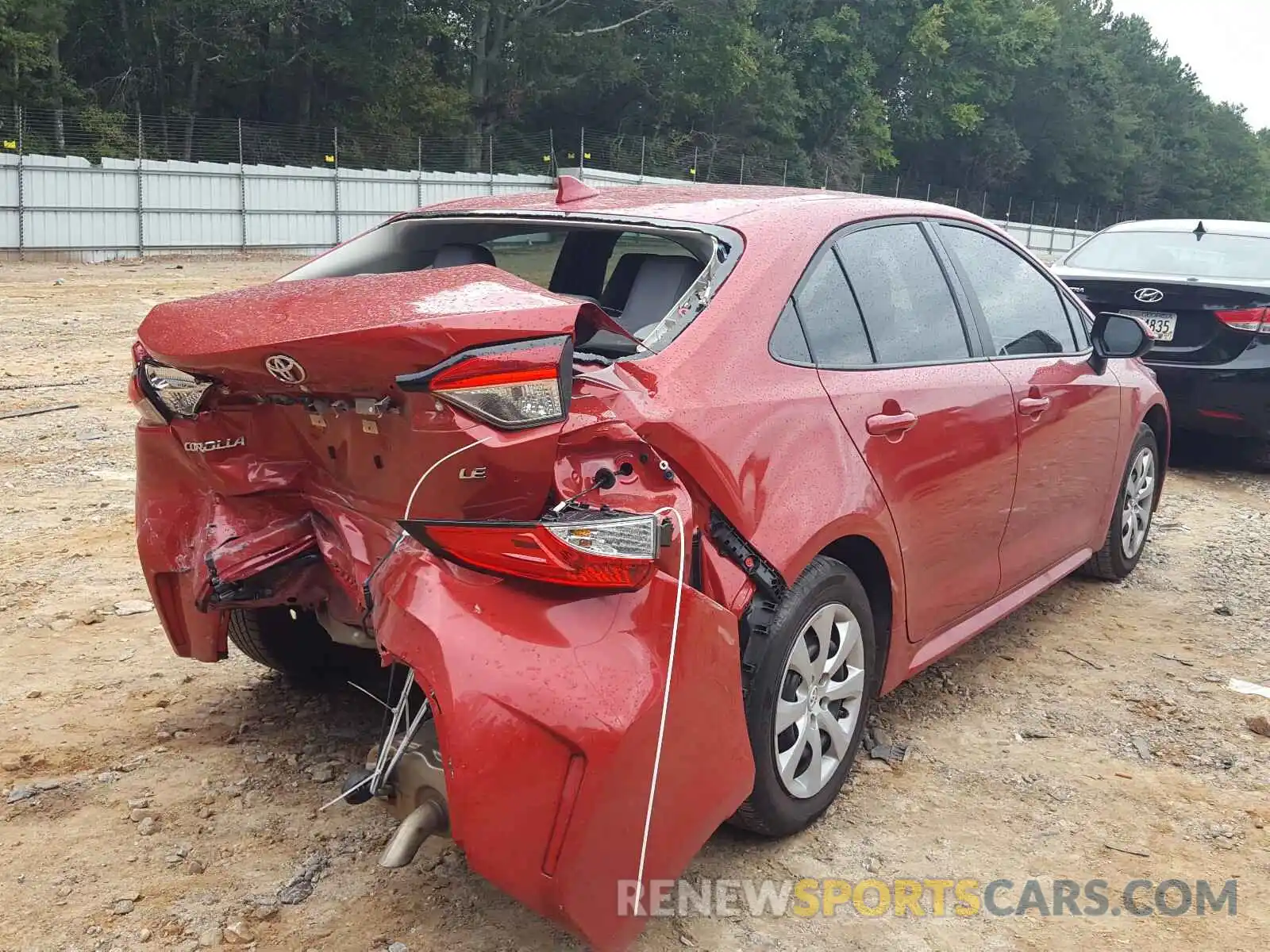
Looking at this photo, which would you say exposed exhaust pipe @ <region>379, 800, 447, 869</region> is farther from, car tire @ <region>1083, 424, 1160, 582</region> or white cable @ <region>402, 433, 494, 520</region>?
car tire @ <region>1083, 424, 1160, 582</region>

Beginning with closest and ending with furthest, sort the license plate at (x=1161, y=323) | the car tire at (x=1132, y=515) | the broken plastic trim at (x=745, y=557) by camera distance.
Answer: the broken plastic trim at (x=745, y=557) < the car tire at (x=1132, y=515) < the license plate at (x=1161, y=323)

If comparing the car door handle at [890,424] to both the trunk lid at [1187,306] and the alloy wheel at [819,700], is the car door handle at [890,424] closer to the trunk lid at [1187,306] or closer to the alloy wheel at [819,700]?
the alloy wheel at [819,700]

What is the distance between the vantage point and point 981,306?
3.84 meters

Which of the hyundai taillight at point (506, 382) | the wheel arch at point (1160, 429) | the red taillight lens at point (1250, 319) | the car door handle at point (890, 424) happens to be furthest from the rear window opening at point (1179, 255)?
the hyundai taillight at point (506, 382)

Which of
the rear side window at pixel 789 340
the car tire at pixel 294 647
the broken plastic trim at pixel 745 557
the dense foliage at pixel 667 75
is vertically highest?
the dense foliage at pixel 667 75

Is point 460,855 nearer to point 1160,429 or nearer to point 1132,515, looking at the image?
point 1132,515

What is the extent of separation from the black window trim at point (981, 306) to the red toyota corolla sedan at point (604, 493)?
0.02 metres

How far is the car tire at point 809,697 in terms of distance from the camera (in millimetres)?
2707

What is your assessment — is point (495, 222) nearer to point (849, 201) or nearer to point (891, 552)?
point (849, 201)

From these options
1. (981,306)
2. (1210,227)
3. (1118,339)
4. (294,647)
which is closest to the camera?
(294,647)

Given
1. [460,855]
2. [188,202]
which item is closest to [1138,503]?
[460,855]

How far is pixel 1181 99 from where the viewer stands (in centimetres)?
7544

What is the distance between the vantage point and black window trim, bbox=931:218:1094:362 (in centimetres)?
378

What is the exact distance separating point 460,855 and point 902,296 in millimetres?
2019
